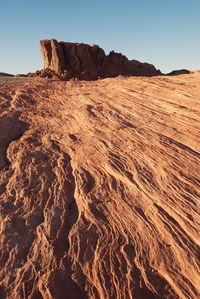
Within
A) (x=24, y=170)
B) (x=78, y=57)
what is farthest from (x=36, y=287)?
(x=78, y=57)

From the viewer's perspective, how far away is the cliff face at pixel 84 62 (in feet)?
106

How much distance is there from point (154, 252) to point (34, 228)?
214 centimetres

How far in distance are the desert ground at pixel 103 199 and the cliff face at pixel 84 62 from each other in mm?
20098

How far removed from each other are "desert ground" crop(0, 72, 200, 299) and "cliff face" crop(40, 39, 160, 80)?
2010cm

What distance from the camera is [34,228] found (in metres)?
7.57

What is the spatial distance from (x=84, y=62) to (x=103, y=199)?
27.2 metres

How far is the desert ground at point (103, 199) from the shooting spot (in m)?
6.38

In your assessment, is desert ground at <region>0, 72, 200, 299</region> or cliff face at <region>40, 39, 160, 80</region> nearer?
desert ground at <region>0, 72, 200, 299</region>

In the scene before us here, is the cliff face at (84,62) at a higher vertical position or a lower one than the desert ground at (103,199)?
lower

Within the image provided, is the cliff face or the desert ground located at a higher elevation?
the desert ground

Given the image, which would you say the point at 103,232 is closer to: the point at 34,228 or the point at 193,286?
the point at 34,228

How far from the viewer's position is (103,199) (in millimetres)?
8031

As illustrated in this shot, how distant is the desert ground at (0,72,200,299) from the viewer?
638cm

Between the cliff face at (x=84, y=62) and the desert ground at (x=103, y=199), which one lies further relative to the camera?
the cliff face at (x=84, y=62)
